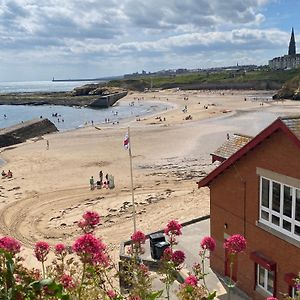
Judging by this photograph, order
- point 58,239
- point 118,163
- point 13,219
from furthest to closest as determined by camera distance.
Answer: point 118,163 < point 13,219 < point 58,239

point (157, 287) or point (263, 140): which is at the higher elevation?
point (263, 140)

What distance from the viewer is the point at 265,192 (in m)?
11.5

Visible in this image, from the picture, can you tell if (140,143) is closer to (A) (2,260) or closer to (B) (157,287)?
(B) (157,287)

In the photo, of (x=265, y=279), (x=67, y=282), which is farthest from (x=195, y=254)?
(x=67, y=282)

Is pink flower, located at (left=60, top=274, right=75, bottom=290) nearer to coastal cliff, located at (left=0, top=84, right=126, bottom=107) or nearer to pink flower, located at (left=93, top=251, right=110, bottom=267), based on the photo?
pink flower, located at (left=93, top=251, right=110, bottom=267)

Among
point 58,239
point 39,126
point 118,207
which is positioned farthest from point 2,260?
point 39,126

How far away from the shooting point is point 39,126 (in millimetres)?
70188

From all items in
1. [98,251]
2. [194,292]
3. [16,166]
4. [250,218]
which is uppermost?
[98,251]

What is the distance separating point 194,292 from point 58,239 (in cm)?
1852

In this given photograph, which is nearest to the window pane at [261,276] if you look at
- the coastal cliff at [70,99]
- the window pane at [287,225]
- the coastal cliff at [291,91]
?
the window pane at [287,225]

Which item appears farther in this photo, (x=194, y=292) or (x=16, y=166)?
(x=16, y=166)

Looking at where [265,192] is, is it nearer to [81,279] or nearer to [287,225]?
[287,225]

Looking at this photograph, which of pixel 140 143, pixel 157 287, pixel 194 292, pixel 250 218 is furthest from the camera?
pixel 140 143

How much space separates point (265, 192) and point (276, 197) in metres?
0.53
